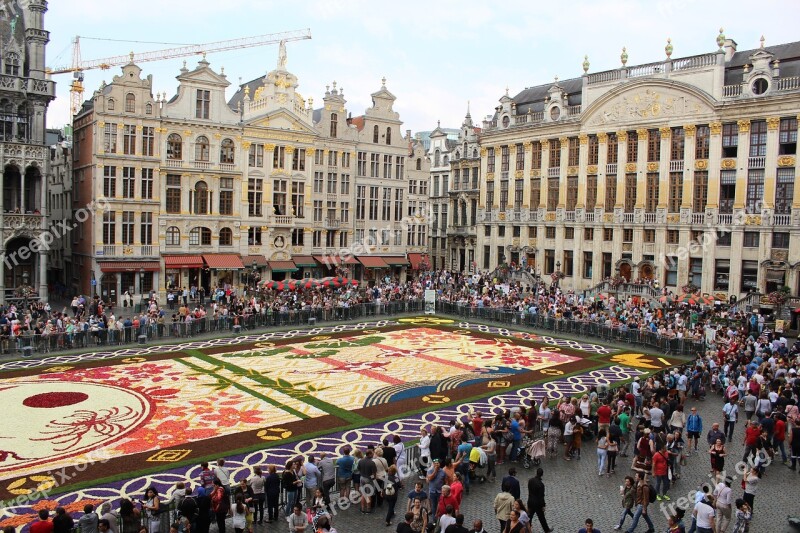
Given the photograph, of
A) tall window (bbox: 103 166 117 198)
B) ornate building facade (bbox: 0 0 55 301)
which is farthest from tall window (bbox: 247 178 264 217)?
ornate building facade (bbox: 0 0 55 301)

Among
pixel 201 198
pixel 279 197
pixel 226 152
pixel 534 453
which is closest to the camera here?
pixel 534 453

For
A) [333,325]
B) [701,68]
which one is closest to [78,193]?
[333,325]

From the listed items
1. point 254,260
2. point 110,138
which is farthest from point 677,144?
point 110,138

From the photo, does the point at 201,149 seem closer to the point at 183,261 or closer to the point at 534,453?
Answer: the point at 183,261

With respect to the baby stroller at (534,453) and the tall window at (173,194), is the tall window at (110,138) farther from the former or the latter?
the baby stroller at (534,453)

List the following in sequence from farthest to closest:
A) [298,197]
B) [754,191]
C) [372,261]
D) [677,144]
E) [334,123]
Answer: [372,261]
[334,123]
[298,197]
[677,144]
[754,191]

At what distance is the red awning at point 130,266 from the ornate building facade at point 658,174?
29.9m

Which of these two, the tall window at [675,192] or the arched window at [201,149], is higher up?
the arched window at [201,149]

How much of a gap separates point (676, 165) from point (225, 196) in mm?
34013

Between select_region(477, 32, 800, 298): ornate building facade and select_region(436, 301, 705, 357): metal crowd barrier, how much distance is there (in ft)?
47.3

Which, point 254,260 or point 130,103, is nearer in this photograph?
point 130,103

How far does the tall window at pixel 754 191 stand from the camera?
1825 inches

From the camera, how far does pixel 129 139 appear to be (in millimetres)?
48469

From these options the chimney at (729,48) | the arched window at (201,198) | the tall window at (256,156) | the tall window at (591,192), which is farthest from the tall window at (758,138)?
the arched window at (201,198)
